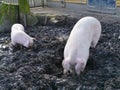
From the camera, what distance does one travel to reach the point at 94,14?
8391 millimetres

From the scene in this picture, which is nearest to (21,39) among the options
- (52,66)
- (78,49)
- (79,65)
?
(52,66)

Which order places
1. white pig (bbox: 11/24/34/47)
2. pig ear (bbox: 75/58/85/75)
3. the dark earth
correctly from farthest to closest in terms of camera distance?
white pig (bbox: 11/24/34/47), pig ear (bbox: 75/58/85/75), the dark earth

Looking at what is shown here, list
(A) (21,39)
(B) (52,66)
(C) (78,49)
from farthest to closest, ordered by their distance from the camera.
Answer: (A) (21,39) < (B) (52,66) < (C) (78,49)

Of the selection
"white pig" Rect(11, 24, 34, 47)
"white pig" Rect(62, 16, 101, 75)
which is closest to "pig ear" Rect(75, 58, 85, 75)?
"white pig" Rect(62, 16, 101, 75)

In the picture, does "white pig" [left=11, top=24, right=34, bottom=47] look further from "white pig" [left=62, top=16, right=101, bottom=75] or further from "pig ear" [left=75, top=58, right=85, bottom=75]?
"pig ear" [left=75, top=58, right=85, bottom=75]

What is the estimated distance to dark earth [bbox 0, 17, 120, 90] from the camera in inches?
150

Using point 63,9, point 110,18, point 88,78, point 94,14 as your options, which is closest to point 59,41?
point 88,78

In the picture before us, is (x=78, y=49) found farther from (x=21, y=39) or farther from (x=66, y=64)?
(x=21, y=39)

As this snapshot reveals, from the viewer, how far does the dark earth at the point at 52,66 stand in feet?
12.5

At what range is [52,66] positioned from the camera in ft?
14.4

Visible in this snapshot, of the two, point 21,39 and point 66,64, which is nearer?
point 66,64

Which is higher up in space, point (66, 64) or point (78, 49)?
point (78, 49)

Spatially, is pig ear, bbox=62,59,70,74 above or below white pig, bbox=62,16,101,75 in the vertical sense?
below

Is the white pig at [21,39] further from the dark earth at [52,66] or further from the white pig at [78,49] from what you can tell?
the white pig at [78,49]
